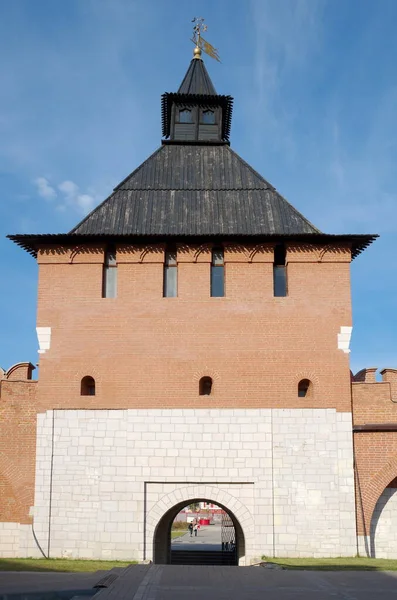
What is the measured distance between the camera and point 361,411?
17.5 m

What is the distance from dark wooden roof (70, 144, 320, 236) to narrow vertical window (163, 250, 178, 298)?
62 centimetres

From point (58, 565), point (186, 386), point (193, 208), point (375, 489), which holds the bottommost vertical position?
point (58, 565)

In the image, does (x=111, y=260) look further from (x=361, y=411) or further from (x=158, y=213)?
(x=361, y=411)

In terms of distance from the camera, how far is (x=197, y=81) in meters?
24.0

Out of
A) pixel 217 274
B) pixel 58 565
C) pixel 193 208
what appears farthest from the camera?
pixel 193 208

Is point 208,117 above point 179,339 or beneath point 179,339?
above

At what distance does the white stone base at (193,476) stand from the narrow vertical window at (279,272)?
3.03 m

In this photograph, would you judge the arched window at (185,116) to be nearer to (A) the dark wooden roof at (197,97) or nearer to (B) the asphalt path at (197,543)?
(A) the dark wooden roof at (197,97)

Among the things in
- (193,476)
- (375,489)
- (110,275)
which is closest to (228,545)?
(193,476)

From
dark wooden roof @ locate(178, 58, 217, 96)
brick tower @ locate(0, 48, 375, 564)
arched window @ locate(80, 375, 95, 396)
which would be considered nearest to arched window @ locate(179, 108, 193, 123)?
dark wooden roof @ locate(178, 58, 217, 96)

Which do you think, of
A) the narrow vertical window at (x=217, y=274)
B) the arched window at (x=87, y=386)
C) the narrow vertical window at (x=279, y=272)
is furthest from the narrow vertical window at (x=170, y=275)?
the arched window at (x=87, y=386)

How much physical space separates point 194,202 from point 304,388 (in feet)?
18.6

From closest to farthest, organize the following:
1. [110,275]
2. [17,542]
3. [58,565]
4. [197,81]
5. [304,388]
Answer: [58,565]
[17,542]
[304,388]
[110,275]
[197,81]

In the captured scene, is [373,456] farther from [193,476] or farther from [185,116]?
[185,116]
